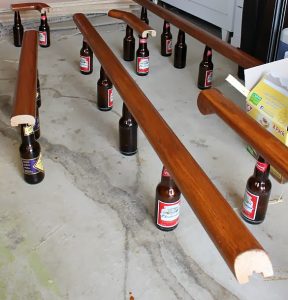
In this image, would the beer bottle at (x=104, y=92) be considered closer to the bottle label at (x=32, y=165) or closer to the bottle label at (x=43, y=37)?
the bottle label at (x=32, y=165)

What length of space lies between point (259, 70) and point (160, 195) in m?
0.67

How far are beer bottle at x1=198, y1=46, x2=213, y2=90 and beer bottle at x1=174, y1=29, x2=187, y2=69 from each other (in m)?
0.27

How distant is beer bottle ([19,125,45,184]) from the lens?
1.36 meters

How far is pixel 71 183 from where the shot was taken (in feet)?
4.82

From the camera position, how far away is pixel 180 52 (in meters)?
2.38

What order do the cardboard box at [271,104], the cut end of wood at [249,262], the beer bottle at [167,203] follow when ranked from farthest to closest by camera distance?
the cardboard box at [271,104], the beer bottle at [167,203], the cut end of wood at [249,262]

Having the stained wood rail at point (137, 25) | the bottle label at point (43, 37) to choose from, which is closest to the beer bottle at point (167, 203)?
the stained wood rail at point (137, 25)

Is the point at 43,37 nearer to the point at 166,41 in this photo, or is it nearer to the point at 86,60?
the point at 86,60

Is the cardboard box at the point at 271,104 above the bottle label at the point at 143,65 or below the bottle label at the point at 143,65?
above

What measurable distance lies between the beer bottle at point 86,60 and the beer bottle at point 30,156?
0.98 metres

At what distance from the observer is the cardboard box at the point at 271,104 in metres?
1.45

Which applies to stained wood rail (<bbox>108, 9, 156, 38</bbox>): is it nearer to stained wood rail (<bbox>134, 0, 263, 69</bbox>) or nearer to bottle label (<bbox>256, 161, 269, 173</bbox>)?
stained wood rail (<bbox>134, 0, 263, 69</bbox>)

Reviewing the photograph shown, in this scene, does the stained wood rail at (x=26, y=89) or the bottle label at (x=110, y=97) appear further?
the bottle label at (x=110, y=97)

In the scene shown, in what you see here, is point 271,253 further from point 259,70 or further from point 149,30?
point 149,30
